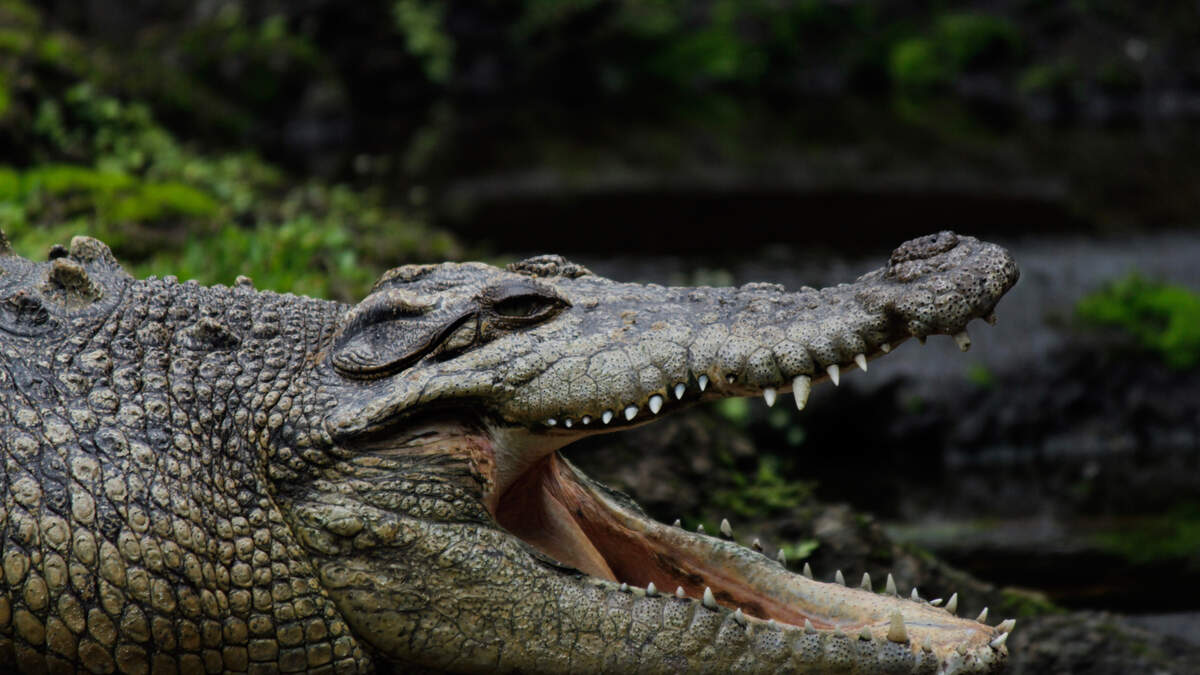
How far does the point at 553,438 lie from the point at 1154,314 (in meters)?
8.25

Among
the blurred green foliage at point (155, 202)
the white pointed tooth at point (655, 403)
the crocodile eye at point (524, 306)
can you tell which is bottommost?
the white pointed tooth at point (655, 403)

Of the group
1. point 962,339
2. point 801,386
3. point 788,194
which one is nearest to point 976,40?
point 788,194

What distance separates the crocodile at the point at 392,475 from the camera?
307cm

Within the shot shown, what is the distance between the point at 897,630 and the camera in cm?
306

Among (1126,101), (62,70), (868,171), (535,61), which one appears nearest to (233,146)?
(62,70)

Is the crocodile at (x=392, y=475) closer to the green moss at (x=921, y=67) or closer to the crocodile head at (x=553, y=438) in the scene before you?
the crocodile head at (x=553, y=438)

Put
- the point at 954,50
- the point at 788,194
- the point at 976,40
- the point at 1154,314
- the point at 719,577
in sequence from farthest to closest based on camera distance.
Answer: the point at 954,50 < the point at 976,40 < the point at 788,194 < the point at 1154,314 < the point at 719,577

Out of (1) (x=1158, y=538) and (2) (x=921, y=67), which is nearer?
(1) (x=1158, y=538)

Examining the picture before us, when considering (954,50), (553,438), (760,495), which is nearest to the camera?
(553,438)

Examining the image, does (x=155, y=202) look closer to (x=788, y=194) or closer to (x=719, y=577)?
(x=719, y=577)

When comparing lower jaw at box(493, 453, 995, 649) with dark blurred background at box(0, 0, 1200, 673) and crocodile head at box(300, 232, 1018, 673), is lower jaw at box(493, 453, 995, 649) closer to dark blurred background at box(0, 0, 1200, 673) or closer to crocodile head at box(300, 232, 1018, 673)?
crocodile head at box(300, 232, 1018, 673)

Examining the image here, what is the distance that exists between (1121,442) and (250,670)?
7.73 m

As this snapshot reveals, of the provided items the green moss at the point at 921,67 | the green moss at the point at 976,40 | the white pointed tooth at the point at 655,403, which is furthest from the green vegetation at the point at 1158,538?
the green moss at the point at 921,67

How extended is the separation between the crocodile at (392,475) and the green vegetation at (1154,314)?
7340 millimetres
